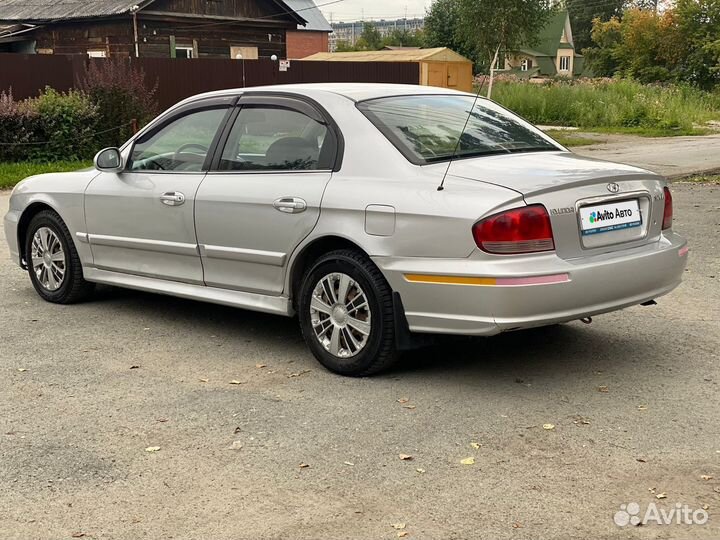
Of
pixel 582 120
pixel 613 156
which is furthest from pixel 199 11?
pixel 613 156

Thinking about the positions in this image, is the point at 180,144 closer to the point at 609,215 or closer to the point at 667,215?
the point at 609,215

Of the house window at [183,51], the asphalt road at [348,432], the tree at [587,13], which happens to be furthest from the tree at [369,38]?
the asphalt road at [348,432]

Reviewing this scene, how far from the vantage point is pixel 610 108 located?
32.4m

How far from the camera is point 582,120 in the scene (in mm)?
32062

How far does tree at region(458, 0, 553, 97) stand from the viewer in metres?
35.6

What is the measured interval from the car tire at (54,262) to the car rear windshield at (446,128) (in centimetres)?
270

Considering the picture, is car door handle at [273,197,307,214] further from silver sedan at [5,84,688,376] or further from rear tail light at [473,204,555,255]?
rear tail light at [473,204,555,255]

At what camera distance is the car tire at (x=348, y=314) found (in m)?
5.34

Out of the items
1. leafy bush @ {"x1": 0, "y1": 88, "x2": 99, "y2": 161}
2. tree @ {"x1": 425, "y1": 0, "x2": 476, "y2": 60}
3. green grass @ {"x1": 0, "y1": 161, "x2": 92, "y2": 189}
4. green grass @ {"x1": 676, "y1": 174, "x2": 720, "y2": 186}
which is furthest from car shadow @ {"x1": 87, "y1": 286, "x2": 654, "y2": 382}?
tree @ {"x1": 425, "y1": 0, "x2": 476, "y2": 60}

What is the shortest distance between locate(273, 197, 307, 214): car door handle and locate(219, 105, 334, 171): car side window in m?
0.23

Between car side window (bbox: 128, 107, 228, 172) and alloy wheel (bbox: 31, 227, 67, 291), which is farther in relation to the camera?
alloy wheel (bbox: 31, 227, 67, 291)

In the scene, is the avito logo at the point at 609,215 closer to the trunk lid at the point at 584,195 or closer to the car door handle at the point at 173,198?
the trunk lid at the point at 584,195

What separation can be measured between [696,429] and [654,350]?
141 centimetres

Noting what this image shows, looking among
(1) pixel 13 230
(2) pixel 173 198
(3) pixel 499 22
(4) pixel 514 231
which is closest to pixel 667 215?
(4) pixel 514 231
